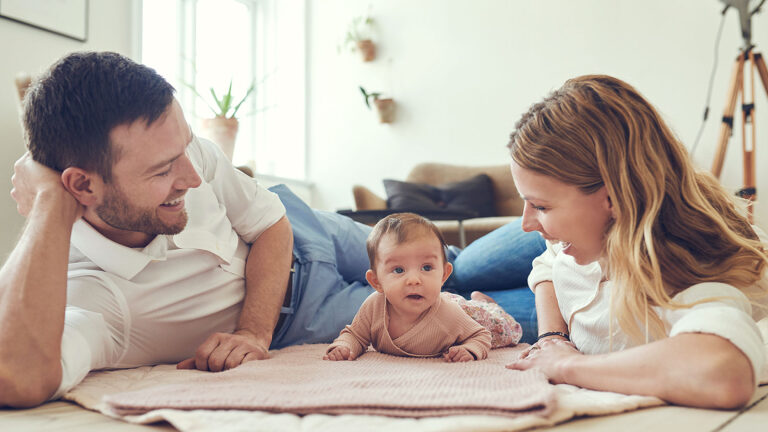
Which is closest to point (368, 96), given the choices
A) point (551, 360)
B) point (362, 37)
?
point (362, 37)

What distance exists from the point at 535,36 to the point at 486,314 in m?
3.46

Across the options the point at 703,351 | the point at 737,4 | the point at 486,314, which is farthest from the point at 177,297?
the point at 737,4

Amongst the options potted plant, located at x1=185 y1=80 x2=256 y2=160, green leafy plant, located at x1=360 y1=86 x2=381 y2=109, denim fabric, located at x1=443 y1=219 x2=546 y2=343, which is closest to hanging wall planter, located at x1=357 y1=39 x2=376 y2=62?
green leafy plant, located at x1=360 y1=86 x2=381 y2=109

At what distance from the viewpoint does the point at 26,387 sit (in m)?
0.92

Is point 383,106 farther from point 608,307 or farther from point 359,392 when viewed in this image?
point 359,392

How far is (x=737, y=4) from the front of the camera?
3209 millimetres

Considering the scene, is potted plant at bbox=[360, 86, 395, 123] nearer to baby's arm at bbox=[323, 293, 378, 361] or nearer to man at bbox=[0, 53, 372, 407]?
man at bbox=[0, 53, 372, 407]

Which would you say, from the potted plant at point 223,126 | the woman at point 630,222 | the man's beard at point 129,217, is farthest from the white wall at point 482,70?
the man's beard at point 129,217

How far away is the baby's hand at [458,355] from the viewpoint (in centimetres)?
126

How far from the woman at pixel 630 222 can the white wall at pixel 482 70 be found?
279cm

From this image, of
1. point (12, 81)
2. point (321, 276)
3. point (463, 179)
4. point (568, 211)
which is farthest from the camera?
point (463, 179)

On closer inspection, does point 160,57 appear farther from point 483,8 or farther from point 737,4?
point 737,4

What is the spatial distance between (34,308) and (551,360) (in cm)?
83

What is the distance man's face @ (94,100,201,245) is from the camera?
1152mm
